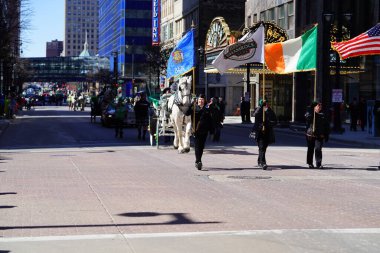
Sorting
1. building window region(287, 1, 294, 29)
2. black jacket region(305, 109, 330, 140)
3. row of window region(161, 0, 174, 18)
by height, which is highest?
row of window region(161, 0, 174, 18)

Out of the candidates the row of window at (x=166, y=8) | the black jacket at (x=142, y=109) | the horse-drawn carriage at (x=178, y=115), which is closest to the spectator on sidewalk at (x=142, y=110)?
the black jacket at (x=142, y=109)

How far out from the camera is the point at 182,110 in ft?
70.7

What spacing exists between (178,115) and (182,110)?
14.6 inches

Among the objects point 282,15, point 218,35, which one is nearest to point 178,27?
point 218,35

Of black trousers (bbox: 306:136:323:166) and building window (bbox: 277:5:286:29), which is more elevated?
building window (bbox: 277:5:286:29)

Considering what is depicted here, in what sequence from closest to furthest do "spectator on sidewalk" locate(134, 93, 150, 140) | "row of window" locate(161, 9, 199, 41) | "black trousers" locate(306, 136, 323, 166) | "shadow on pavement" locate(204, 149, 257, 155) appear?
"black trousers" locate(306, 136, 323, 166), "shadow on pavement" locate(204, 149, 257, 155), "spectator on sidewalk" locate(134, 93, 150, 140), "row of window" locate(161, 9, 199, 41)

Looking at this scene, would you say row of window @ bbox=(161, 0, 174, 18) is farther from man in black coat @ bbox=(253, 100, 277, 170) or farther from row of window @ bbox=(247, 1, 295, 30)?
man in black coat @ bbox=(253, 100, 277, 170)

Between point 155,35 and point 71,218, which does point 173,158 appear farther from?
point 155,35

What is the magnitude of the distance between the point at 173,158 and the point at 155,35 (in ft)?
301

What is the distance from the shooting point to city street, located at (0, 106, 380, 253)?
851cm

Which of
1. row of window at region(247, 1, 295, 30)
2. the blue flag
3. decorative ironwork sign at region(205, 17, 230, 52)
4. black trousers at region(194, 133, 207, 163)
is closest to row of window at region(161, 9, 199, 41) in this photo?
row of window at region(247, 1, 295, 30)

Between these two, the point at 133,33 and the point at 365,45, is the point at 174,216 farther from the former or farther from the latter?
the point at 133,33

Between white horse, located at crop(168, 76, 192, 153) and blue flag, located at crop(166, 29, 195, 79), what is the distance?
2.17 metres

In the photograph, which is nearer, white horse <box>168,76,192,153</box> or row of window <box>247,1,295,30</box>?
white horse <box>168,76,192,153</box>
